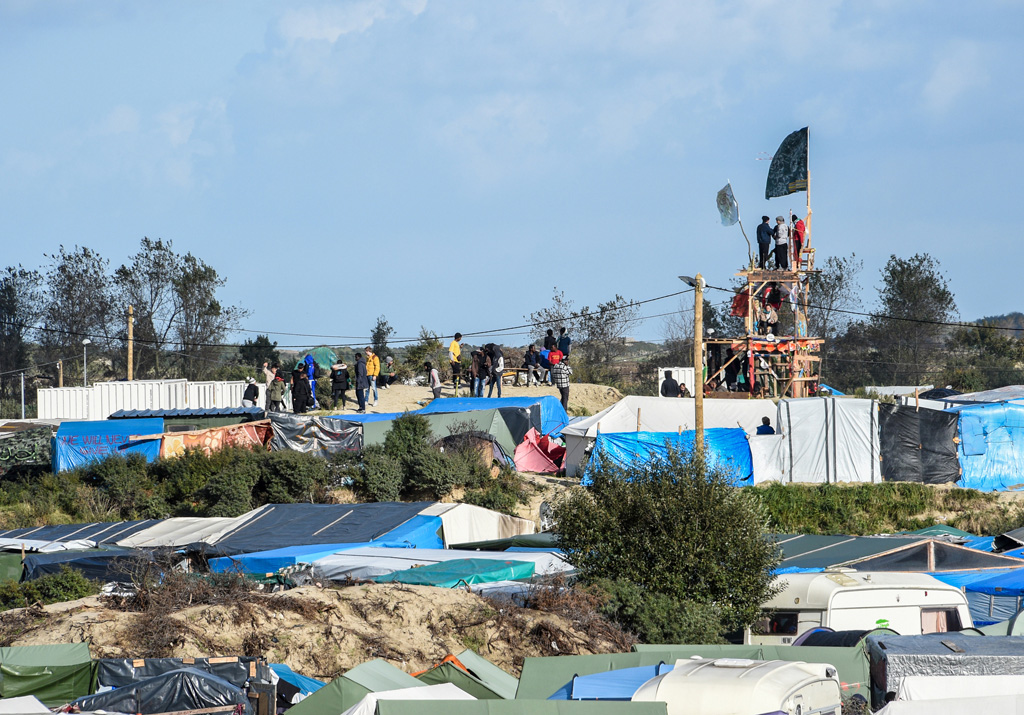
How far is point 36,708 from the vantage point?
11.2m

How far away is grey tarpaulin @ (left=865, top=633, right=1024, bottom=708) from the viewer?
11.4 metres

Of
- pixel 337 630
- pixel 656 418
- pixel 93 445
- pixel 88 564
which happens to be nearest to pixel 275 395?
pixel 93 445

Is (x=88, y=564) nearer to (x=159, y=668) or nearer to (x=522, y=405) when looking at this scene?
(x=159, y=668)

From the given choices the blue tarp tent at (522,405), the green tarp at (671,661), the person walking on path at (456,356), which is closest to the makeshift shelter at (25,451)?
the blue tarp tent at (522,405)

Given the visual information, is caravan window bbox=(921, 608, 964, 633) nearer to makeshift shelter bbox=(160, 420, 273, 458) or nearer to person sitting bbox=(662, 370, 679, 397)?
makeshift shelter bbox=(160, 420, 273, 458)

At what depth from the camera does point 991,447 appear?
32.7m

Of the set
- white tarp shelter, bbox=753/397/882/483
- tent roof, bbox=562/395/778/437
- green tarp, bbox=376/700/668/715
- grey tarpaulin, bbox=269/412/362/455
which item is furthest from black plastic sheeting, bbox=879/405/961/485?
green tarp, bbox=376/700/668/715

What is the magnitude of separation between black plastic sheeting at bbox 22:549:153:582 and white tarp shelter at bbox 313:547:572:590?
3643 millimetres

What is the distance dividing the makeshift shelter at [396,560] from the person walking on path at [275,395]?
695 inches

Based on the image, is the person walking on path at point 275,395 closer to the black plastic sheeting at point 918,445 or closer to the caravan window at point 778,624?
the black plastic sheeting at point 918,445

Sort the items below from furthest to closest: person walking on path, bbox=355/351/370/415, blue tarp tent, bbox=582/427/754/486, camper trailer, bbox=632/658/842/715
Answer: person walking on path, bbox=355/351/370/415 → blue tarp tent, bbox=582/427/754/486 → camper trailer, bbox=632/658/842/715

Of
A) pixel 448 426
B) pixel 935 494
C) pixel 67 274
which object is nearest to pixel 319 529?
pixel 448 426

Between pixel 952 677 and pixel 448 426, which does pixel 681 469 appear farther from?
pixel 448 426

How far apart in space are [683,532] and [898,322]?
58913 mm
